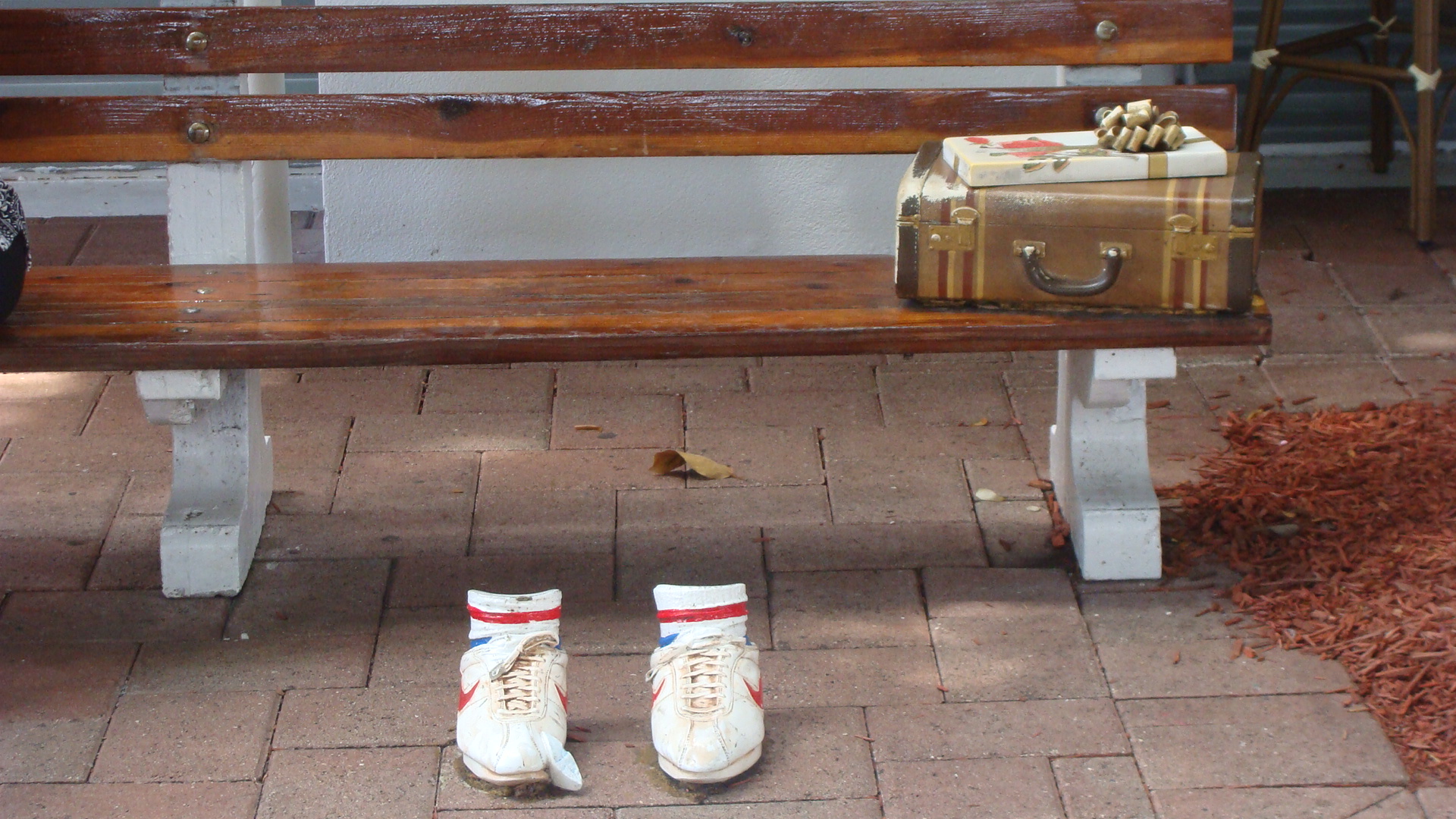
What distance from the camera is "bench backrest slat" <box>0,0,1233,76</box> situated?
2984 millimetres

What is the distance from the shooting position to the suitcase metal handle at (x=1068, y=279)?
253cm

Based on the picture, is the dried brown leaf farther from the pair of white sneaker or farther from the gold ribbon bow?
the gold ribbon bow

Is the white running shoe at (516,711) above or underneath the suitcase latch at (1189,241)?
underneath

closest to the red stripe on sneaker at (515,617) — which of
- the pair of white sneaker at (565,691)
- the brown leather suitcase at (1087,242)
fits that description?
the pair of white sneaker at (565,691)

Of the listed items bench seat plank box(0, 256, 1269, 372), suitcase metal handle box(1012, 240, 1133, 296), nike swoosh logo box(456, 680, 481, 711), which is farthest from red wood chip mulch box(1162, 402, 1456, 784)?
nike swoosh logo box(456, 680, 481, 711)

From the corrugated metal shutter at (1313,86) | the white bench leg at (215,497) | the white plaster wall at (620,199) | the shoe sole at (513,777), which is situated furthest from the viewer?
the corrugated metal shutter at (1313,86)

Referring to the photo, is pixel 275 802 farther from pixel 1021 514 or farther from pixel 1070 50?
pixel 1070 50

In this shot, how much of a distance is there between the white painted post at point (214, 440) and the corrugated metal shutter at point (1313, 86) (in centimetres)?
344

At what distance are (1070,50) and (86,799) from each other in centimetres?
219

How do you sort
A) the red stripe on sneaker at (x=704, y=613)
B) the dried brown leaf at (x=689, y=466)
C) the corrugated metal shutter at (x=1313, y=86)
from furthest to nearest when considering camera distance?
the corrugated metal shutter at (x=1313, y=86), the dried brown leaf at (x=689, y=466), the red stripe on sneaker at (x=704, y=613)

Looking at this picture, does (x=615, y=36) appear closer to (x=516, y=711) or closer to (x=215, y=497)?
(x=215, y=497)

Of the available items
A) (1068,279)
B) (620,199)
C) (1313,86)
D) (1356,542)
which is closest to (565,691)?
(1068,279)

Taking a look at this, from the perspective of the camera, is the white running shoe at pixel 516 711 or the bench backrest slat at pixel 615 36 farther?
the bench backrest slat at pixel 615 36

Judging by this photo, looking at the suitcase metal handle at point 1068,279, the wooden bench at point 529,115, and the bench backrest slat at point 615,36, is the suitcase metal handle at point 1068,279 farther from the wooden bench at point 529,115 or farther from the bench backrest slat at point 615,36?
the bench backrest slat at point 615,36
